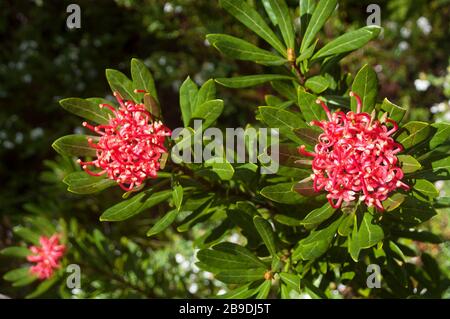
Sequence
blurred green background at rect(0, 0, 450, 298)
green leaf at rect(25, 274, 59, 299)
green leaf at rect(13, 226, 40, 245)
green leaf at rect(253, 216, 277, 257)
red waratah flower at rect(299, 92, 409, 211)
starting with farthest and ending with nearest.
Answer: blurred green background at rect(0, 0, 450, 298) < green leaf at rect(13, 226, 40, 245) < green leaf at rect(25, 274, 59, 299) < green leaf at rect(253, 216, 277, 257) < red waratah flower at rect(299, 92, 409, 211)

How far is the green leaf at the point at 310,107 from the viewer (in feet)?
3.39

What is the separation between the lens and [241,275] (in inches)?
47.3

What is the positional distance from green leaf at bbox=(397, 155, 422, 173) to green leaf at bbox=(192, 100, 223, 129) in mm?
351

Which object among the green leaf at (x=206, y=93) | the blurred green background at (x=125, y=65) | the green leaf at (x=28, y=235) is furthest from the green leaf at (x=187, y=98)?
the blurred green background at (x=125, y=65)

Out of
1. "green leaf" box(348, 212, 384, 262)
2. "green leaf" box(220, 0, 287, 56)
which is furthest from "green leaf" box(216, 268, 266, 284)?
"green leaf" box(220, 0, 287, 56)

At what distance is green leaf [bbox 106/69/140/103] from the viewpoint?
1.10 meters

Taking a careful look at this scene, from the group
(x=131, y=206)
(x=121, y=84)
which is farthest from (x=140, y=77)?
(x=131, y=206)

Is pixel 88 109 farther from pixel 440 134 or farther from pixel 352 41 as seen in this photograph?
pixel 440 134

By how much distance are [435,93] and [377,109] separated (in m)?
2.44

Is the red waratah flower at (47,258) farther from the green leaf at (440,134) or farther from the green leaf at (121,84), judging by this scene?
the green leaf at (440,134)

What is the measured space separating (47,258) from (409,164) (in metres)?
1.25

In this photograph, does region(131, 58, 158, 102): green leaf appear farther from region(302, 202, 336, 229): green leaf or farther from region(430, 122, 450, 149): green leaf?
region(430, 122, 450, 149): green leaf
